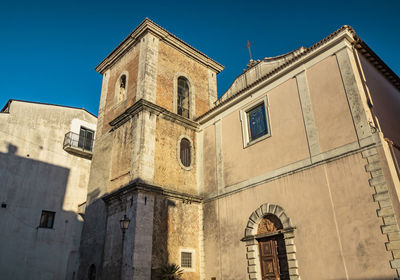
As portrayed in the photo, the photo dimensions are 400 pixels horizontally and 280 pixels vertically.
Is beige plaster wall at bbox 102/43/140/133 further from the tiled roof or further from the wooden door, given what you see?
the wooden door

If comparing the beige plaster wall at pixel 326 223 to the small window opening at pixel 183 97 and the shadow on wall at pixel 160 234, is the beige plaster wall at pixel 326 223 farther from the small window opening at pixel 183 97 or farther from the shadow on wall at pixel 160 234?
the small window opening at pixel 183 97

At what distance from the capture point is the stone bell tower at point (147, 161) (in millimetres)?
11953

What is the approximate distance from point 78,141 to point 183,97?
687 cm

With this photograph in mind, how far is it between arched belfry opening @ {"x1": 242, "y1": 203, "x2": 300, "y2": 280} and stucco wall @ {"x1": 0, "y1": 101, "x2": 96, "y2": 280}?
8697 mm

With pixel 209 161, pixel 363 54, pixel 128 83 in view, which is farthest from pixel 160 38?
pixel 363 54

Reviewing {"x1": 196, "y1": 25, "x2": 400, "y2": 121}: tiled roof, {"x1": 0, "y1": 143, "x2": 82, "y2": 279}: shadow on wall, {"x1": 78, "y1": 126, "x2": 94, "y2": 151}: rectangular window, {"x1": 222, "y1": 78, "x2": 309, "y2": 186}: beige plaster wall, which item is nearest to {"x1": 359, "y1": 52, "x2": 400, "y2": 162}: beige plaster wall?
{"x1": 196, "y1": 25, "x2": 400, "y2": 121}: tiled roof

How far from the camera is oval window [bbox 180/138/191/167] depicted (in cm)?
1483

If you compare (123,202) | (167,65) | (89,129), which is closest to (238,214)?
(123,202)

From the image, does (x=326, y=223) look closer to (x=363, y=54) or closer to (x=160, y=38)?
(x=363, y=54)

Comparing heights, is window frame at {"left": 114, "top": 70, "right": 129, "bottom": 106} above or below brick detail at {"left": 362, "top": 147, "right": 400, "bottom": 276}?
above

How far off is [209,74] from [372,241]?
1297 cm

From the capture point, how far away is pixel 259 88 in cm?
1353

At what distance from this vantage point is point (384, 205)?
841 cm

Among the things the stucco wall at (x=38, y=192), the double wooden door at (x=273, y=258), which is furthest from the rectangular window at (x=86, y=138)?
the double wooden door at (x=273, y=258)
